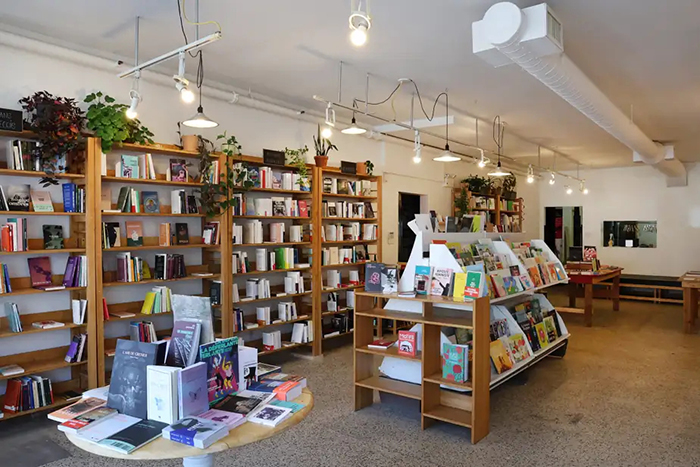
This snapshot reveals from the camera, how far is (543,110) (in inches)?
278

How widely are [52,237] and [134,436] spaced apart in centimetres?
310

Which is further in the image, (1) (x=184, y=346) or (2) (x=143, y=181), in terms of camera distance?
(2) (x=143, y=181)

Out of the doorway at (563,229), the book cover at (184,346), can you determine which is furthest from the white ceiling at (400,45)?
the doorway at (563,229)

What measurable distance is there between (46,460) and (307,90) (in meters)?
4.51

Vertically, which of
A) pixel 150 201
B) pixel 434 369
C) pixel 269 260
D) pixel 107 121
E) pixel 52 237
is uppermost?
pixel 107 121

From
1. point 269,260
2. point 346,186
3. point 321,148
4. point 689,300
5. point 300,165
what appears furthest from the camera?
point 689,300

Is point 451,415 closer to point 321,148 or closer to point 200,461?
point 200,461

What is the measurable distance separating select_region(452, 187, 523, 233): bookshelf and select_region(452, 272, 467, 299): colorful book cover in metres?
6.37

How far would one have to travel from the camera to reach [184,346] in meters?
2.43

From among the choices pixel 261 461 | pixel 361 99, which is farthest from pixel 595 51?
pixel 261 461

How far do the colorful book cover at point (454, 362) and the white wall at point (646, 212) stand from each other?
10.6 metres

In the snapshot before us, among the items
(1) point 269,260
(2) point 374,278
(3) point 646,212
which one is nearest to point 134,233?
(1) point 269,260

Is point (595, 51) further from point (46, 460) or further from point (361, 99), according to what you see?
point (46, 460)

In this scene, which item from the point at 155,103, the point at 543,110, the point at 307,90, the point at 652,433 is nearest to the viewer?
the point at 652,433
